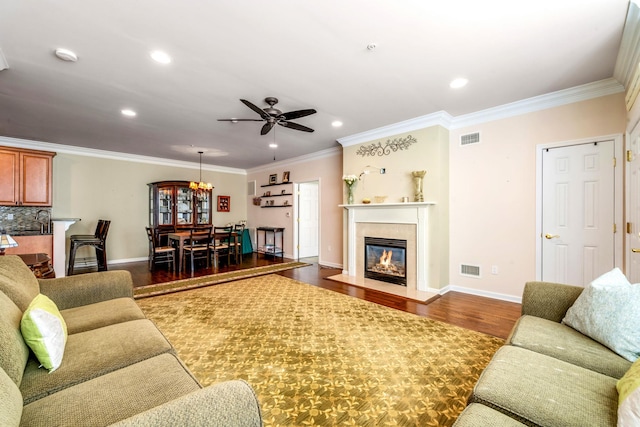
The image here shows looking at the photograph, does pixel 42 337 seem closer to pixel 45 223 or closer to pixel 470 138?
pixel 470 138

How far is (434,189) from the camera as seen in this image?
4098 mm

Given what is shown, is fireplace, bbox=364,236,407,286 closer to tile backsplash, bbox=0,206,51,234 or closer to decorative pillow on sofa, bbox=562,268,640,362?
decorative pillow on sofa, bbox=562,268,640,362

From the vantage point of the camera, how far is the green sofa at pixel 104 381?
0.87m

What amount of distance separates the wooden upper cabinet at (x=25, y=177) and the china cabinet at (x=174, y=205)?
1.87 meters

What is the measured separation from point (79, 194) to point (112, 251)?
1391 millimetres

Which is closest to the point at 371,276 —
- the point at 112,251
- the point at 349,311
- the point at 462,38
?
the point at 349,311

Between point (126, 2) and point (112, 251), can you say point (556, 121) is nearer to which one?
point (126, 2)

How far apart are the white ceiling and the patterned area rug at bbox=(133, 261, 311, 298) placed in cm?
→ 252

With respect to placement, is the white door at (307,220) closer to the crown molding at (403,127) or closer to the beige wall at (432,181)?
the crown molding at (403,127)

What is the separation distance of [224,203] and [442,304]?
6419 mm

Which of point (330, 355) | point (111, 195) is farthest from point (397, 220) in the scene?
point (111, 195)

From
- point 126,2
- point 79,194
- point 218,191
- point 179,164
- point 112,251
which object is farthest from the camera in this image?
point 218,191

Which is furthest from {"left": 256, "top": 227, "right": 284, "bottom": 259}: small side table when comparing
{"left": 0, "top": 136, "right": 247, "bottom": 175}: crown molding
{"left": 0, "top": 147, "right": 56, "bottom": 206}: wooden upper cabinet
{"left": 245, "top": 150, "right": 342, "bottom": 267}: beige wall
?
{"left": 0, "top": 147, "right": 56, "bottom": 206}: wooden upper cabinet

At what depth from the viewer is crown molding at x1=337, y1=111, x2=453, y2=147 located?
157 inches
